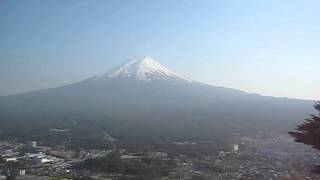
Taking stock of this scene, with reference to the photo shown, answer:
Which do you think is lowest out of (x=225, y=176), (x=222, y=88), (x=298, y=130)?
(x=225, y=176)

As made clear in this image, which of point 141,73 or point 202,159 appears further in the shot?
point 141,73

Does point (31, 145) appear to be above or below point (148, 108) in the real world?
below

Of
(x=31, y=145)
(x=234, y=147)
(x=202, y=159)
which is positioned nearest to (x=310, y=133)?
(x=202, y=159)

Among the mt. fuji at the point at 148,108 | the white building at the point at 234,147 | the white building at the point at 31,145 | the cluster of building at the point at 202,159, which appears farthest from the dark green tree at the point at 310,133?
the mt. fuji at the point at 148,108

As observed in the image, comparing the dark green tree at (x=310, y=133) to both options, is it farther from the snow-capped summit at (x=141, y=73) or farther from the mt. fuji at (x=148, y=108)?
the snow-capped summit at (x=141, y=73)

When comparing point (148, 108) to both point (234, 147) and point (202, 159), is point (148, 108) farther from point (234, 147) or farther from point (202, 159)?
point (202, 159)

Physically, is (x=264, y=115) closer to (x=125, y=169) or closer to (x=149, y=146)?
(x=149, y=146)

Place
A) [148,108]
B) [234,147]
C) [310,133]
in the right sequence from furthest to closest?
[148,108]
[234,147]
[310,133]

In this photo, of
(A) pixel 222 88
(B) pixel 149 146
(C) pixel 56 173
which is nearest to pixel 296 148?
(B) pixel 149 146

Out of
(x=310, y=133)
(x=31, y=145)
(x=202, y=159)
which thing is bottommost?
(x=202, y=159)
